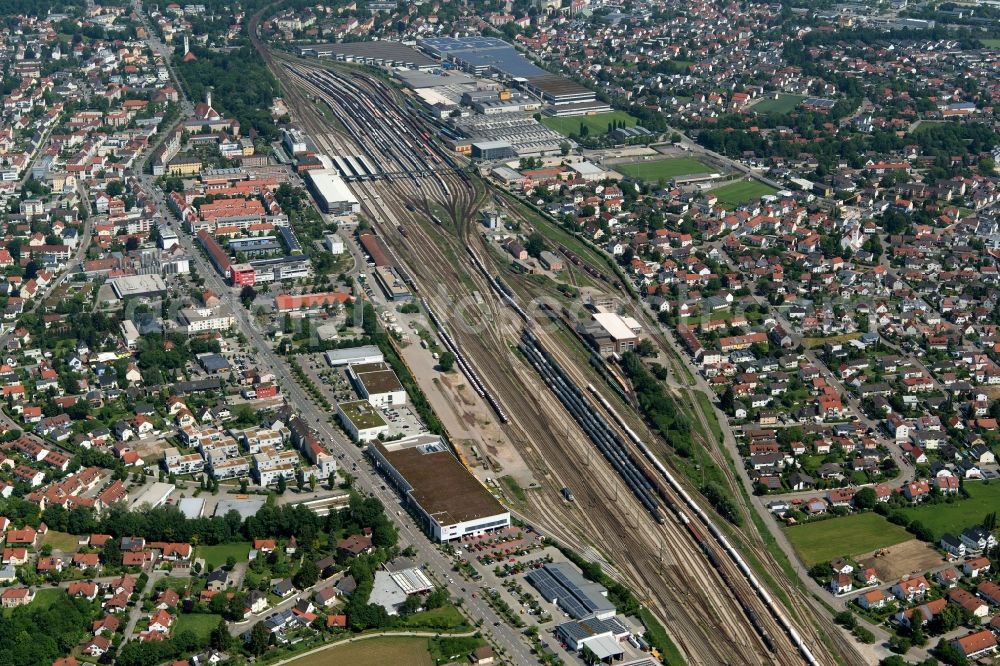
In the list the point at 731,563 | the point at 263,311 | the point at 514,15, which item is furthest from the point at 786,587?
the point at 514,15

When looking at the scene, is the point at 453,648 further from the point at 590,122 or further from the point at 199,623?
the point at 590,122

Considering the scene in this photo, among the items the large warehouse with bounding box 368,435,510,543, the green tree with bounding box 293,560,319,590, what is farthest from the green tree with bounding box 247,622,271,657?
the large warehouse with bounding box 368,435,510,543

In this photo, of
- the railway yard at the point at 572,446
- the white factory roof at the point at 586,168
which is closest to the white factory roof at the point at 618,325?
the railway yard at the point at 572,446

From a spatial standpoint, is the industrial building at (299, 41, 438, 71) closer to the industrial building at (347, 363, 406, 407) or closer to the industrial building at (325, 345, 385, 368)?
the industrial building at (325, 345, 385, 368)

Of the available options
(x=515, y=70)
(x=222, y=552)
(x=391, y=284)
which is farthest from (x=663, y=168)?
(x=222, y=552)

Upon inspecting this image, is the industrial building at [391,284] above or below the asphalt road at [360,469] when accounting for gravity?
below

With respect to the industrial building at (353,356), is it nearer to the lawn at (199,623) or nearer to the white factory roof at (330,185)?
the lawn at (199,623)

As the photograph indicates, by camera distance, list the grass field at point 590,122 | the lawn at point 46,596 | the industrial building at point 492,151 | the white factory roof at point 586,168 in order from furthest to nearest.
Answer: the grass field at point 590,122 < the industrial building at point 492,151 < the white factory roof at point 586,168 < the lawn at point 46,596
